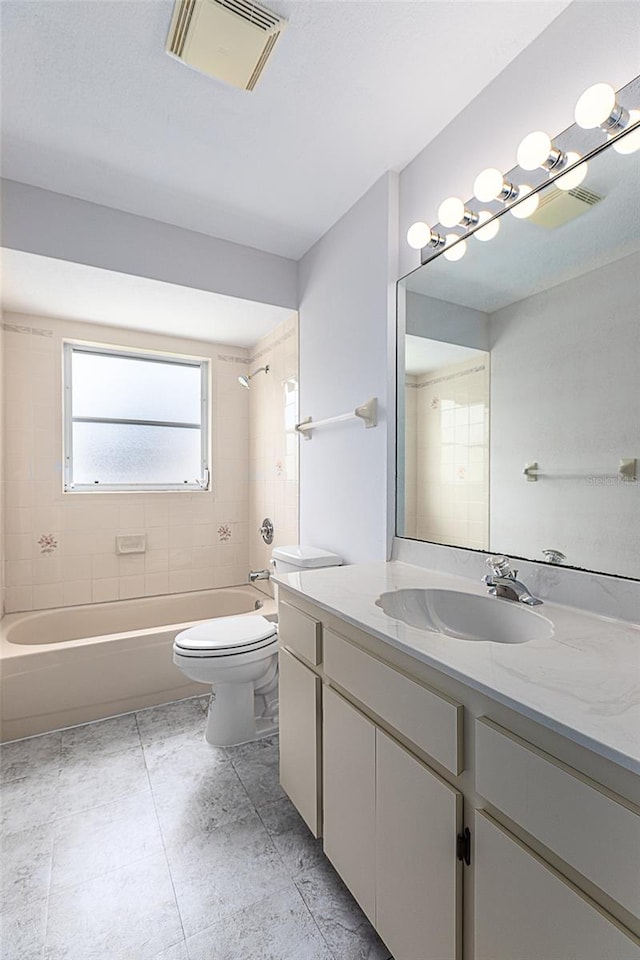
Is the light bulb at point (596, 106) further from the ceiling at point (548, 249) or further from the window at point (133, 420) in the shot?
the window at point (133, 420)

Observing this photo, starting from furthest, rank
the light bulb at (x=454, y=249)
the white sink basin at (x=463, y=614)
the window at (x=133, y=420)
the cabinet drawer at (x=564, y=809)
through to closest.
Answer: the window at (x=133, y=420) < the light bulb at (x=454, y=249) < the white sink basin at (x=463, y=614) < the cabinet drawer at (x=564, y=809)

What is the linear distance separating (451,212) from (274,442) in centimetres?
174

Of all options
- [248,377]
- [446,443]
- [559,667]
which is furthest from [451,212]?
[248,377]

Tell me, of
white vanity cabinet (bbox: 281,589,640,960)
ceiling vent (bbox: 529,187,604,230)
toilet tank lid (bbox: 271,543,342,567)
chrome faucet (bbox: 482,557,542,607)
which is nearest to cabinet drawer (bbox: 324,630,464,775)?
white vanity cabinet (bbox: 281,589,640,960)

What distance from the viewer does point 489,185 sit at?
4.50ft

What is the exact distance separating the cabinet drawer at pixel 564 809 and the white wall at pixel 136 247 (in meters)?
2.32

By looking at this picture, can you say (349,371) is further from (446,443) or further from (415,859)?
(415,859)

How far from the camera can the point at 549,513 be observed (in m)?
1.26

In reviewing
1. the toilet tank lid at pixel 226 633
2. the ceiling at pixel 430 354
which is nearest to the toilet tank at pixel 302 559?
the toilet tank lid at pixel 226 633

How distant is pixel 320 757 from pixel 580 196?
1663mm

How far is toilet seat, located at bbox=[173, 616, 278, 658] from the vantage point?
72.5 inches

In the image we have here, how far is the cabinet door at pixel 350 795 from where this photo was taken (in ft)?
3.46

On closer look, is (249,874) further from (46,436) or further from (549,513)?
(46,436)

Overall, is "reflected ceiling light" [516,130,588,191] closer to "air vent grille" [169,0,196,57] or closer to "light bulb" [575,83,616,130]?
"light bulb" [575,83,616,130]
